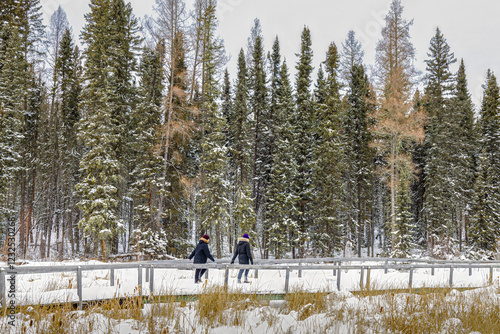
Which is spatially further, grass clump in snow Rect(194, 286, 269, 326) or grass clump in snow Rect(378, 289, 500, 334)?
grass clump in snow Rect(194, 286, 269, 326)

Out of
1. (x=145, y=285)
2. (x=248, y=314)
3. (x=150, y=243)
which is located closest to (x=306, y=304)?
(x=248, y=314)

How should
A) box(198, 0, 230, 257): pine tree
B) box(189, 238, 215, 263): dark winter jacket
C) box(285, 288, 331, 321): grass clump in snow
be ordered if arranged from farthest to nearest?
box(198, 0, 230, 257): pine tree, box(189, 238, 215, 263): dark winter jacket, box(285, 288, 331, 321): grass clump in snow

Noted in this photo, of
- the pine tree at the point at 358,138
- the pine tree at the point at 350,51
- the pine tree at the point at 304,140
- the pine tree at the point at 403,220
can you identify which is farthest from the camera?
the pine tree at the point at 350,51

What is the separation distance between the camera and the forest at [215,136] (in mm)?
22172

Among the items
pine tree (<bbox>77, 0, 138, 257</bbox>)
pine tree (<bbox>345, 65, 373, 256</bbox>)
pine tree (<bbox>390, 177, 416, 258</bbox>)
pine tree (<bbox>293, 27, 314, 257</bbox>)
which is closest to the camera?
pine tree (<bbox>77, 0, 138, 257</bbox>)

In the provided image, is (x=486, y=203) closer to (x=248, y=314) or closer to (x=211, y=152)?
(x=211, y=152)

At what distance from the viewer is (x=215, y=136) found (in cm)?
2436

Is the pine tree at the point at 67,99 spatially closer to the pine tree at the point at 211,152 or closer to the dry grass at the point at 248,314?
the pine tree at the point at 211,152

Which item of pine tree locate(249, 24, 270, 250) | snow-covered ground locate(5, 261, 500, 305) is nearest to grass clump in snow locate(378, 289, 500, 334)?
snow-covered ground locate(5, 261, 500, 305)

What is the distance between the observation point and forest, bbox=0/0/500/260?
2217 cm

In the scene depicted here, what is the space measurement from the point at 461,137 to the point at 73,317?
123 feet

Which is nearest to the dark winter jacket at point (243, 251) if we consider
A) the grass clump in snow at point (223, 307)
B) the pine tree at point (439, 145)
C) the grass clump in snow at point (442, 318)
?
the grass clump in snow at point (223, 307)

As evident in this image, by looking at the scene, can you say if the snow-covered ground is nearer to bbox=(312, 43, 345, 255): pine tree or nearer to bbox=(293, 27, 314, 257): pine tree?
bbox=(312, 43, 345, 255): pine tree

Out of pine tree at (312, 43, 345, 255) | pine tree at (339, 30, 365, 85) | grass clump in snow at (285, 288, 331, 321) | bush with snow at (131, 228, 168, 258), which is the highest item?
pine tree at (339, 30, 365, 85)
